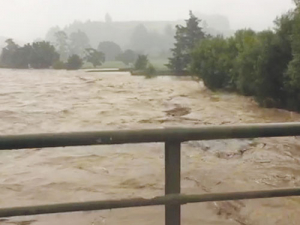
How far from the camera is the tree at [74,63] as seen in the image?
2233 inches

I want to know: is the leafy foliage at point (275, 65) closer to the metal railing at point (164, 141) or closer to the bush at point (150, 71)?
the metal railing at point (164, 141)

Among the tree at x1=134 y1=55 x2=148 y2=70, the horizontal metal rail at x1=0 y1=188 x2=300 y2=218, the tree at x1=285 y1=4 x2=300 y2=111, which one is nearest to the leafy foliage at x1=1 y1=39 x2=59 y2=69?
the tree at x1=134 y1=55 x2=148 y2=70

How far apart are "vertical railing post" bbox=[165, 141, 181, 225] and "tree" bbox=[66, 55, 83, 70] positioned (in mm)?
56293

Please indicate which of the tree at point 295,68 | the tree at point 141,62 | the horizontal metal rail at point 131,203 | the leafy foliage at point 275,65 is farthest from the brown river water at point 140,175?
the tree at point 141,62

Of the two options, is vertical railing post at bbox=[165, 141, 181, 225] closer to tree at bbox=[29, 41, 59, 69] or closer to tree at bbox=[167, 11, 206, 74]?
tree at bbox=[167, 11, 206, 74]

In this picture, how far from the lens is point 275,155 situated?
8891mm

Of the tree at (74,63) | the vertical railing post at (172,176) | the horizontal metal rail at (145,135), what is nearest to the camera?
the horizontal metal rail at (145,135)

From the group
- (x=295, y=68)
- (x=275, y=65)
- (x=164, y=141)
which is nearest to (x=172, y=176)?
(x=164, y=141)

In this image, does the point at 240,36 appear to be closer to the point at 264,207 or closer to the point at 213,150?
the point at 213,150

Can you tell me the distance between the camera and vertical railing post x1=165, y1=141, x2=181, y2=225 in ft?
5.22

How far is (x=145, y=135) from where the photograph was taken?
1527mm

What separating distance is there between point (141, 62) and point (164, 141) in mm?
50482

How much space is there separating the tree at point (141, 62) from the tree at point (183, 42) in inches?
192

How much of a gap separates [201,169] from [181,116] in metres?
6.96
